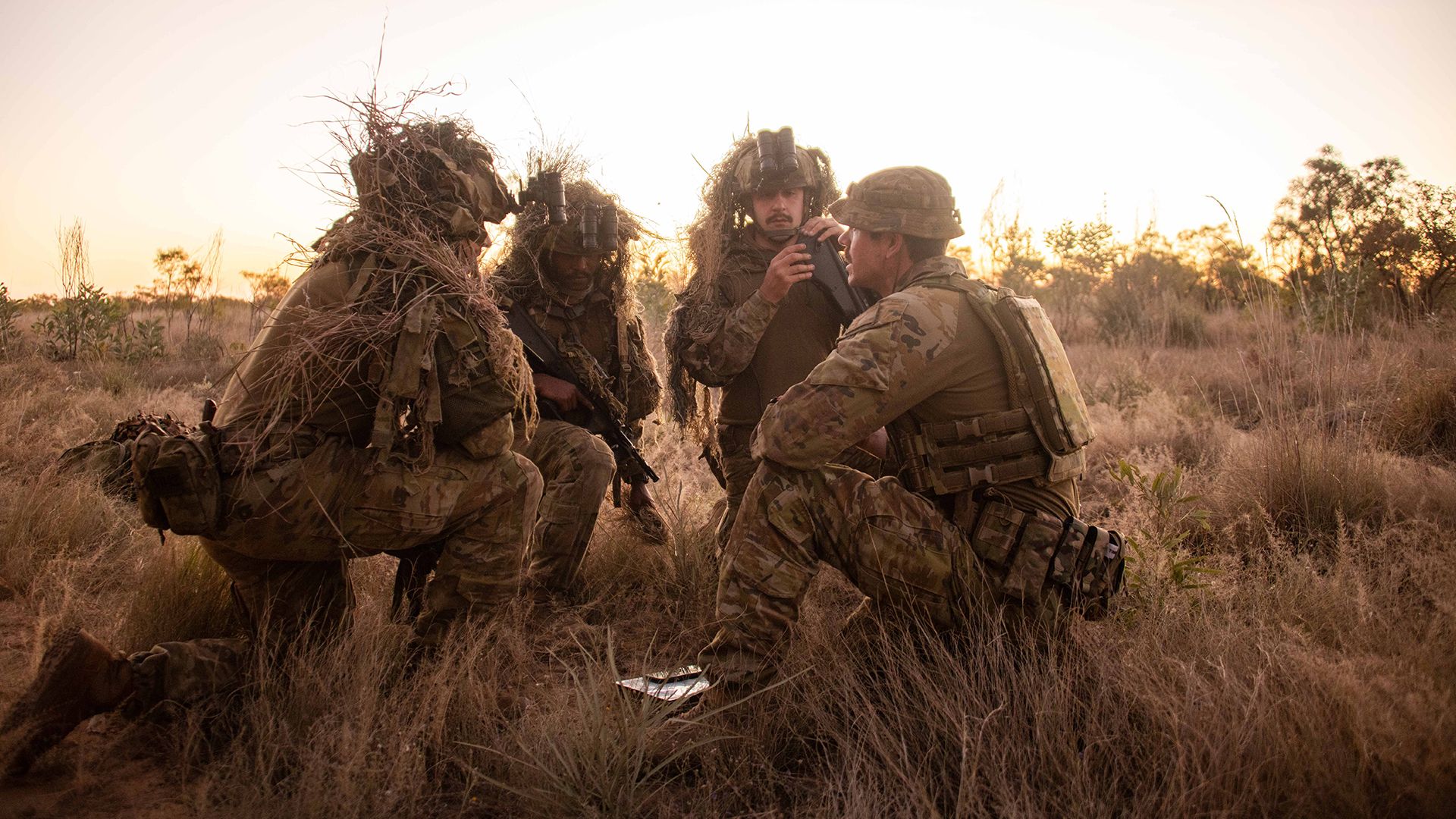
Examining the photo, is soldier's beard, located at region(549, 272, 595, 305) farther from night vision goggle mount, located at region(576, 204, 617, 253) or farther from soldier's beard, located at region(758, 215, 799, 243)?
soldier's beard, located at region(758, 215, 799, 243)

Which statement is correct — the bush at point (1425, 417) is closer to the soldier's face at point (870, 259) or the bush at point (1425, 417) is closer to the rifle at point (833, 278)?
the rifle at point (833, 278)

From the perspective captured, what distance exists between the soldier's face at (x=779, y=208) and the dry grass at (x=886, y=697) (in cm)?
160

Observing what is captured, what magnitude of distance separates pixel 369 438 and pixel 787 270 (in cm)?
178

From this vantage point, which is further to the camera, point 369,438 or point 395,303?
point 369,438

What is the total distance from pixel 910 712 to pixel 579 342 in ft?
8.96

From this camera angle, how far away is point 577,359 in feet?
14.2

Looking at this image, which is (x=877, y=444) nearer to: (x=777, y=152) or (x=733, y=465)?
(x=733, y=465)

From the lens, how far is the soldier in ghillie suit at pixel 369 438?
253 cm

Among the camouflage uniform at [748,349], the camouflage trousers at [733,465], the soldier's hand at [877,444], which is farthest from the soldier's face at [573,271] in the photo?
the soldier's hand at [877,444]

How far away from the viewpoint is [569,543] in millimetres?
3896

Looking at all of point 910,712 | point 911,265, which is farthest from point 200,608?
point 911,265

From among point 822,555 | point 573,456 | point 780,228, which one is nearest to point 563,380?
point 573,456

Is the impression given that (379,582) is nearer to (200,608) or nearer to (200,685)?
(200,608)

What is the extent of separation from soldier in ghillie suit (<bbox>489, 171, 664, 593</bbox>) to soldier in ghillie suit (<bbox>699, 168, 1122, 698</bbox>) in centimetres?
138
